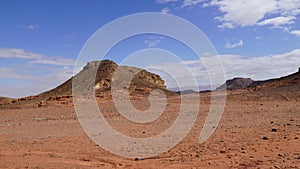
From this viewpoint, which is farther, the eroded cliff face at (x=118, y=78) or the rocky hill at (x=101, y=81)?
the eroded cliff face at (x=118, y=78)

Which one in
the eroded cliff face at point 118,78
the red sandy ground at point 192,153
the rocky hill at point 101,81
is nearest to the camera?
the red sandy ground at point 192,153

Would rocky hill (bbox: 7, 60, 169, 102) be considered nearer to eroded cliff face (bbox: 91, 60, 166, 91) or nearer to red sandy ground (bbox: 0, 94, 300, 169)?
eroded cliff face (bbox: 91, 60, 166, 91)

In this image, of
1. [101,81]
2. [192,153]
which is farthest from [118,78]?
[192,153]

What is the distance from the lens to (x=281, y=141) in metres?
10.3

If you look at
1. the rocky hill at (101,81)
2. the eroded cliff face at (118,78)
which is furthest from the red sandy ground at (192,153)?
the rocky hill at (101,81)

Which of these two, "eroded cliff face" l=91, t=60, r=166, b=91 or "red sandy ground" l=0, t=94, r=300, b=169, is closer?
"red sandy ground" l=0, t=94, r=300, b=169

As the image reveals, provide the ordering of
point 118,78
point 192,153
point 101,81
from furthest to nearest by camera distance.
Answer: point 101,81, point 118,78, point 192,153

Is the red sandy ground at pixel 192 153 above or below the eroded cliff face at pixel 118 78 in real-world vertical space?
below

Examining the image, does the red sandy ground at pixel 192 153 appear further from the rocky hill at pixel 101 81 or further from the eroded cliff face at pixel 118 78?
the rocky hill at pixel 101 81

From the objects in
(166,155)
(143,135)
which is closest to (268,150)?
(166,155)

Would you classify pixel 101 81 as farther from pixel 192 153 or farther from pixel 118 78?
pixel 192 153

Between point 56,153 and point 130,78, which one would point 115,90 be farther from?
point 56,153

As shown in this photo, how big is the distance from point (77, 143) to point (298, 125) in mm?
8351

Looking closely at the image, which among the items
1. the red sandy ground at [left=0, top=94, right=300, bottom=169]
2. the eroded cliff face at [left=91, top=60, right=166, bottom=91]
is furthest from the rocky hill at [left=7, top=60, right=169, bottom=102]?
the red sandy ground at [left=0, top=94, right=300, bottom=169]
